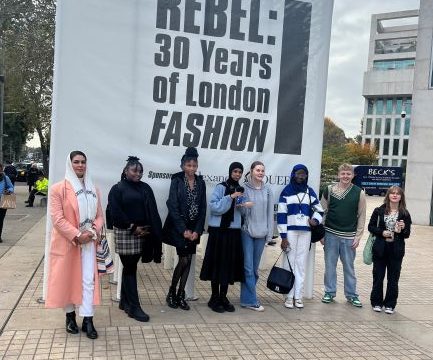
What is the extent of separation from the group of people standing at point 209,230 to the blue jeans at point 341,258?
0.01 m

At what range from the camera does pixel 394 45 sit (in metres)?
82.5

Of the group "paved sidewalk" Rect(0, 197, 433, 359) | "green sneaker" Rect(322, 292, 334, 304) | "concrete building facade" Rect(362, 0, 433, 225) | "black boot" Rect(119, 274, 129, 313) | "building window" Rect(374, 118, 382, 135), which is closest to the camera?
"paved sidewalk" Rect(0, 197, 433, 359)

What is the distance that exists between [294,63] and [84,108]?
2997 mm

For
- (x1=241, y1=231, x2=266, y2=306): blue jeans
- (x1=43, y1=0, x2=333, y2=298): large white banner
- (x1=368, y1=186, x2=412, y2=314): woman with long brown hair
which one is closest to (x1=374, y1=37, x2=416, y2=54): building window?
(x1=43, y1=0, x2=333, y2=298): large white banner

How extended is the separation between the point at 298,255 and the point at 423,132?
1331 cm

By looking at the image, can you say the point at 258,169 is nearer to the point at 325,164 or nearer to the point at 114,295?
the point at 114,295

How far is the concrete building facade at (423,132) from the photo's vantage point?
1734 centimetres

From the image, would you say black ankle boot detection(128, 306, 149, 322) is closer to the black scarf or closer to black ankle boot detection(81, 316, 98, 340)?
black ankle boot detection(81, 316, 98, 340)

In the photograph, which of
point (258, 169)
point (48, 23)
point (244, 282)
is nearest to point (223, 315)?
point (244, 282)

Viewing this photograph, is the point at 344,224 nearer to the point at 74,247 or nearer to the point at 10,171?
the point at 74,247

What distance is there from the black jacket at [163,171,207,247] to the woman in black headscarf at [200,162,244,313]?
17cm

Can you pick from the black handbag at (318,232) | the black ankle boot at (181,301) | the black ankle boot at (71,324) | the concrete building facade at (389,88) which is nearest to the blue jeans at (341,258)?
the black handbag at (318,232)

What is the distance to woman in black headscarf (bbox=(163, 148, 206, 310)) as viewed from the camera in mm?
A: 5684

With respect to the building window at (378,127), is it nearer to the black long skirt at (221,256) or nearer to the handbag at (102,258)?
the black long skirt at (221,256)
